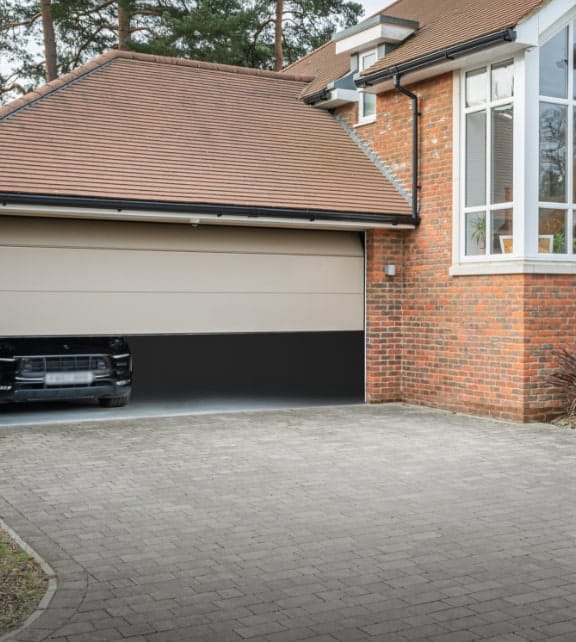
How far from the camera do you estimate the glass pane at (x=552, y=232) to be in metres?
11.6

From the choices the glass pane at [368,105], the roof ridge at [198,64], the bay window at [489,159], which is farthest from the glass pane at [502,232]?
the roof ridge at [198,64]

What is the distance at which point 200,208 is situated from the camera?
11680 millimetres

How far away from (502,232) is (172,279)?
4552 mm

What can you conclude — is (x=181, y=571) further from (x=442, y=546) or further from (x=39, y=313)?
(x=39, y=313)

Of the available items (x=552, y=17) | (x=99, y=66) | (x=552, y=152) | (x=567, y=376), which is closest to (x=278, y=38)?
(x=99, y=66)

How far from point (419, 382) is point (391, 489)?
19.4ft

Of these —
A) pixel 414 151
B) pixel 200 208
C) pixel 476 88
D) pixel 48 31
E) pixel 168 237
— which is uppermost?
pixel 48 31

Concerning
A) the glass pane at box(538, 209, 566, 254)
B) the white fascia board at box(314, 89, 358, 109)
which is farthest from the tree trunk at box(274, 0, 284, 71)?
the glass pane at box(538, 209, 566, 254)

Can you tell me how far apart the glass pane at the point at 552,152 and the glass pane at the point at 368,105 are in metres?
3.66

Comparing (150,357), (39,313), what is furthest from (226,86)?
(150,357)

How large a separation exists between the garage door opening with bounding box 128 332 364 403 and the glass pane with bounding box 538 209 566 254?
3987 mm

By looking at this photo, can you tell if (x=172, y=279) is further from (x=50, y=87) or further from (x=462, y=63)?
(x=462, y=63)

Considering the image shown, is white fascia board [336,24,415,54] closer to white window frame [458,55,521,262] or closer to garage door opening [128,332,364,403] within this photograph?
white window frame [458,55,521,262]

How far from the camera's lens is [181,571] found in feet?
17.2
